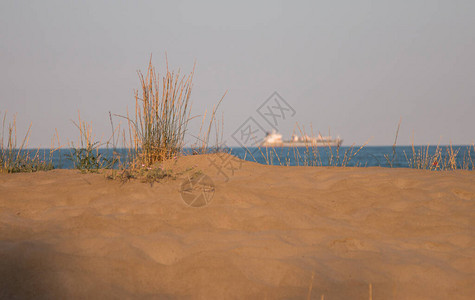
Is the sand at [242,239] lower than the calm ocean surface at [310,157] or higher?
lower

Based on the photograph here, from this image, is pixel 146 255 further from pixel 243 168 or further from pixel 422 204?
pixel 243 168

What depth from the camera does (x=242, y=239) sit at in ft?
6.23

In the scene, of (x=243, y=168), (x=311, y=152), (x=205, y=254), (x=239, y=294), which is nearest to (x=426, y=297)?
(x=239, y=294)

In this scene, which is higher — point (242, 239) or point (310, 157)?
point (310, 157)

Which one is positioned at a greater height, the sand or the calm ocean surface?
the calm ocean surface

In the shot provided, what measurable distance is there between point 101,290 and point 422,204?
216 cm

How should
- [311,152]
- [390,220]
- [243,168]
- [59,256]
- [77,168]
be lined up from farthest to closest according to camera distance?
[311,152], [77,168], [243,168], [390,220], [59,256]

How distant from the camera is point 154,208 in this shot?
2328 millimetres

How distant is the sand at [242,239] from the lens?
1.45 meters

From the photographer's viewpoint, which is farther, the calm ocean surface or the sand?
the calm ocean surface

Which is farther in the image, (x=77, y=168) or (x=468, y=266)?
(x=77, y=168)

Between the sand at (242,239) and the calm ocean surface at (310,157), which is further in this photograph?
the calm ocean surface at (310,157)

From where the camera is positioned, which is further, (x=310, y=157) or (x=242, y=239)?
(x=310, y=157)

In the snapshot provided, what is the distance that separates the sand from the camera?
1451 mm
